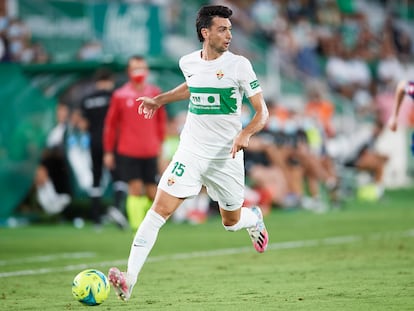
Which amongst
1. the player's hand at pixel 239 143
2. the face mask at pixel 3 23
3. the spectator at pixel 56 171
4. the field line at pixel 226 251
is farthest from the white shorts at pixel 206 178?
the face mask at pixel 3 23

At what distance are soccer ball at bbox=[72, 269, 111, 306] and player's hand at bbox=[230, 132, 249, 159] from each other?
5.08 feet

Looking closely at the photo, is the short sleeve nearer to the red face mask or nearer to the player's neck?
the player's neck

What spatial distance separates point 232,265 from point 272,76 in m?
15.9

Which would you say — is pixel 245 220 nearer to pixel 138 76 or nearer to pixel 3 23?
pixel 138 76

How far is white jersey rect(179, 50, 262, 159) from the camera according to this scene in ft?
30.0

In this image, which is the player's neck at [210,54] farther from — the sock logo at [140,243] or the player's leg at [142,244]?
the sock logo at [140,243]

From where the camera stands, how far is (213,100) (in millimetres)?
9250

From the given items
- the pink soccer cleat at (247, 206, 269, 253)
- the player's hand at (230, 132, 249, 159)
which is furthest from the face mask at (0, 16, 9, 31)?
the player's hand at (230, 132, 249, 159)

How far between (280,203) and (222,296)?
1348 cm

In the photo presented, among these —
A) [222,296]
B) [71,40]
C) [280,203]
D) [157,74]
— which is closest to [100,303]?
[222,296]

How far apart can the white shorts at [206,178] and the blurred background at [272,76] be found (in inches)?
383

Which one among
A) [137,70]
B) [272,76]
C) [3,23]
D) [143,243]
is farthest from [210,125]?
[272,76]

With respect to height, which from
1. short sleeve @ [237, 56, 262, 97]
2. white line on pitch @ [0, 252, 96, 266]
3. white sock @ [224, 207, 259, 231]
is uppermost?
short sleeve @ [237, 56, 262, 97]

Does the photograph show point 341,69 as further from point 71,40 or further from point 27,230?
point 27,230
